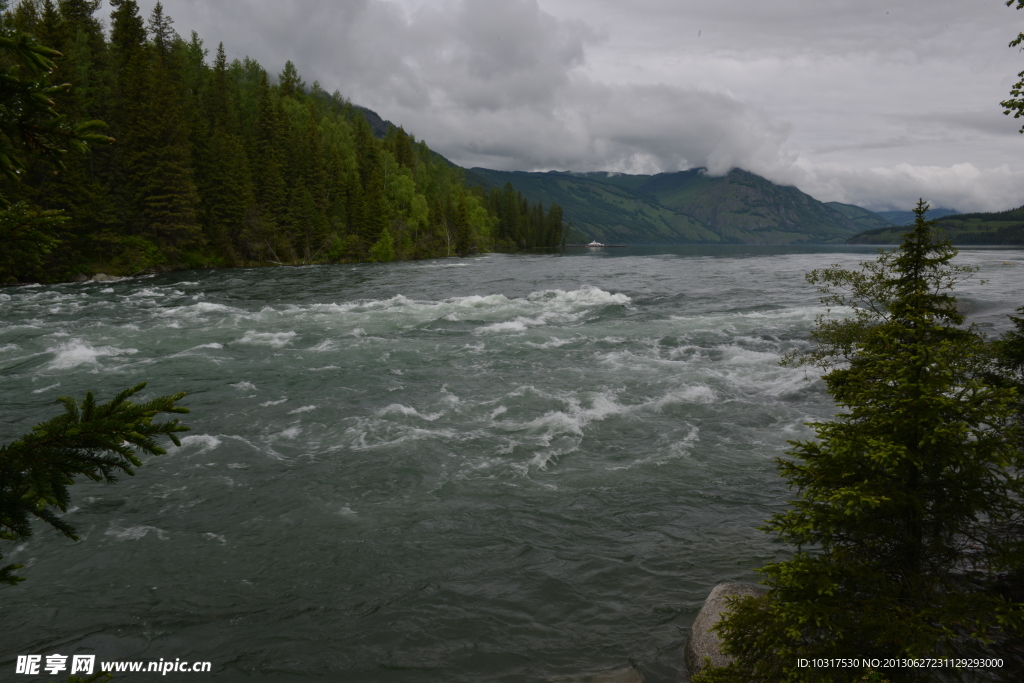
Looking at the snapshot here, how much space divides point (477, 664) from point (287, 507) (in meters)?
6.22

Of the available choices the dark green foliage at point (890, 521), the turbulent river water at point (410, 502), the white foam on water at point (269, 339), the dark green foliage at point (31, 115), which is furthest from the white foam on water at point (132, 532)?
the white foam on water at point (269, 339)

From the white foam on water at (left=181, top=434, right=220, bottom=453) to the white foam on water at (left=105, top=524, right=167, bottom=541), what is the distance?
12.1ft

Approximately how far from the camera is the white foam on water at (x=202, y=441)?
15.4 m

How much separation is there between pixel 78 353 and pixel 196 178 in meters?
60.0

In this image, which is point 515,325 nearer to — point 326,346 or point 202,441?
point 326,346

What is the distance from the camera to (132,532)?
11500 millimetres

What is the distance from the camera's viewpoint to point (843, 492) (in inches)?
233

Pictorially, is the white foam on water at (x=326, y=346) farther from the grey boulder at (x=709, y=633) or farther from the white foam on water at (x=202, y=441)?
the grey boulder at (x=709, y=633)

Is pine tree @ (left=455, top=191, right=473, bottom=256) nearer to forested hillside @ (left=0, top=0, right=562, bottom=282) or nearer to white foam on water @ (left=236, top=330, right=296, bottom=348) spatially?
forested hillside @ (left=0, top=0, right=562, bottom=282)

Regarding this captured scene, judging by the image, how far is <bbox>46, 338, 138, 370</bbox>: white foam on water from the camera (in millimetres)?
22844

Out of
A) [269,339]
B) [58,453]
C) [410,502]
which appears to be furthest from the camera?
[269,339]

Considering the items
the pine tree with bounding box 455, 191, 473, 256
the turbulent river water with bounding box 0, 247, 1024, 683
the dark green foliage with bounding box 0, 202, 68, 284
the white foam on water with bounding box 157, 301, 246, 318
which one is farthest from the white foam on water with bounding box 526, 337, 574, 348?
the pine tree with bounding box 455, 191, 473, 256

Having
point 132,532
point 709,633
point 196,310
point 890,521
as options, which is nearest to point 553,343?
point 132,532

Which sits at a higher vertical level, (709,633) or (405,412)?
(405,412)
